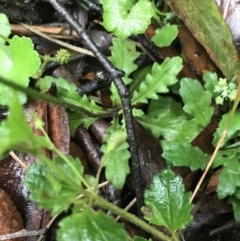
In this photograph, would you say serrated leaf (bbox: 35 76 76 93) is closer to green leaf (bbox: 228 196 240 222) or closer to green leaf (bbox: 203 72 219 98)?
green leaf (bbox: 203 72 219 98)

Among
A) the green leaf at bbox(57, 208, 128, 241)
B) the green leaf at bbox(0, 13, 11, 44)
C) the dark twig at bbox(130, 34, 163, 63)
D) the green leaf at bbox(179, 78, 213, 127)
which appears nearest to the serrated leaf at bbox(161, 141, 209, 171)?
the green leaf at bbox(179, 78, 213, 127)

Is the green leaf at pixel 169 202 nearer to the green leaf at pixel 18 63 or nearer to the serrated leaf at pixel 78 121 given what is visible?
the serrated leaf at pixel 78 121

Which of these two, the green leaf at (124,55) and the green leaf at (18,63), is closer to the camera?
the green leaf at (18,63)

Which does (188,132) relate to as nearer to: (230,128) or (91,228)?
(230,128)

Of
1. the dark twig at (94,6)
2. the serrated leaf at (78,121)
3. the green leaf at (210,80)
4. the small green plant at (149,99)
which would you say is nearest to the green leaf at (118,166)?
the small green plant at (149,99)

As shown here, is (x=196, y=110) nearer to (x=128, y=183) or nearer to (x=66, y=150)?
(x=128, y=183)

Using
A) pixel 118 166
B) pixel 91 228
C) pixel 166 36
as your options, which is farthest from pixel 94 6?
pixel 91 228

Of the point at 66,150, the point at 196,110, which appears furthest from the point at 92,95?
the point at 196,110

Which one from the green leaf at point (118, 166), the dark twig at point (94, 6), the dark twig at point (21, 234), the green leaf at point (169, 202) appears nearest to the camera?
the green leaf at point (169, 202)
